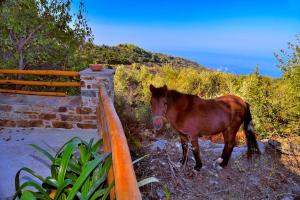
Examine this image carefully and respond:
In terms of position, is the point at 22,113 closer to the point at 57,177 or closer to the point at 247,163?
the point at 57,177

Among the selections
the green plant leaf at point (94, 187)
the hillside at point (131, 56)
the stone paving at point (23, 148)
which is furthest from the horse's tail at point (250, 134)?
the hillside at point (131, 56)

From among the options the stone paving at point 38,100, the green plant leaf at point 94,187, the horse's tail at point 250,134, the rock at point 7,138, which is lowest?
the rock at point 7,138

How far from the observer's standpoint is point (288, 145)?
5.72 metres

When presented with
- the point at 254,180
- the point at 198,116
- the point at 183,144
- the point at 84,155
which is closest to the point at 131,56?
the point at 183,144

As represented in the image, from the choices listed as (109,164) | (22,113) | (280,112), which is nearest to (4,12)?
(22,113)

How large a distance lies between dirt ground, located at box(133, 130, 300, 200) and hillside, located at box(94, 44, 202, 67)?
1346 cm

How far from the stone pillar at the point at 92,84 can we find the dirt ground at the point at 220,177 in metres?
1.12

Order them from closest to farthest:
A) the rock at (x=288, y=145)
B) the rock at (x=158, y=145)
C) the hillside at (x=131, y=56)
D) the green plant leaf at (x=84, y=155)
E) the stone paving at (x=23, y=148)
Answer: the green plant leaf at (x=84, y=155), the stone paving at (x=23, y=148), the rock at (x=158, y=145), the rock at (x=288, y=145), the hillside at (x=131, y=56)

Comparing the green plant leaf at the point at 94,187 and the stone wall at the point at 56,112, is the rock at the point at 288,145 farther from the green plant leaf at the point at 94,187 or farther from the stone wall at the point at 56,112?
the green plant leaf at the point at 94,187

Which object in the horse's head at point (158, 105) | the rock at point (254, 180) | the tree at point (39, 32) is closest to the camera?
the horse's head at point (158, 105)

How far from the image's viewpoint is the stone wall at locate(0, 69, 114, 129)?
488 centimetres

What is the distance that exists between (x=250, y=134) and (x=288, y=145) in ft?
4.57

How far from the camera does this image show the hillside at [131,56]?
1892cm

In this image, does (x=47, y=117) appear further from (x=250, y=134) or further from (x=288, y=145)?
(x=288, y=145)
